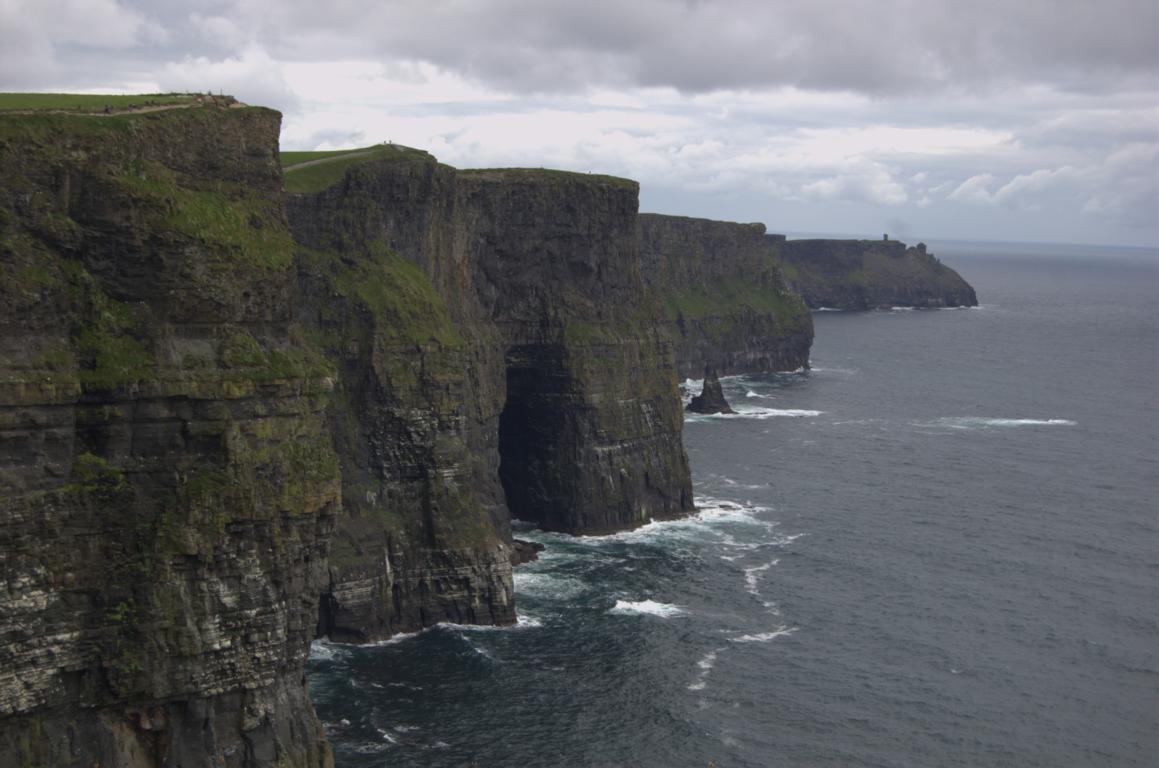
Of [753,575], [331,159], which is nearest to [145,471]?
[331,159]

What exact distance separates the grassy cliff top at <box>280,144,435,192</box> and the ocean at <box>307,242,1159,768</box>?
33.7 meters

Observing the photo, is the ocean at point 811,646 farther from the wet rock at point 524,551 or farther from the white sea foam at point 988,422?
the white sea foam at point 988,422

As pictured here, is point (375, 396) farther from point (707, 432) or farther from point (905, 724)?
point (707, 432)

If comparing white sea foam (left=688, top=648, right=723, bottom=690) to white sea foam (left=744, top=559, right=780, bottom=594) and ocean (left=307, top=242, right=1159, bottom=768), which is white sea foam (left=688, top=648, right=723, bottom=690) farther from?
white sea foam (left=744, top=559, right=780, bottom=594)

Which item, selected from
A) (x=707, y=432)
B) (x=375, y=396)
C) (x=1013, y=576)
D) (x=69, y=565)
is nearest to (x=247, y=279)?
(x=69, y=565)

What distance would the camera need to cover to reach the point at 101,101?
7781 cm

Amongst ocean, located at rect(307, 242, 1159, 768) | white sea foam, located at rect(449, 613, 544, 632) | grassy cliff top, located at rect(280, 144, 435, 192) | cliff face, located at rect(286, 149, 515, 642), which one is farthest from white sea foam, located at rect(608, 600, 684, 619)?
grassy cliff top, located at rect(280, 144, 435, 192)

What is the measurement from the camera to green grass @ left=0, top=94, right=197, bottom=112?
2869 inches

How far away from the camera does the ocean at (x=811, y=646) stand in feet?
270

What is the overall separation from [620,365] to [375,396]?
36887 millimetres

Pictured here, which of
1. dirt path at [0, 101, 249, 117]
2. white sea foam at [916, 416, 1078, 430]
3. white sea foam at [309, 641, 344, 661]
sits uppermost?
dirt path at [0, 101, 249, 117]

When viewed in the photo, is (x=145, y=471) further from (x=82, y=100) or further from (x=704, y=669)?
(x=704, y=669)

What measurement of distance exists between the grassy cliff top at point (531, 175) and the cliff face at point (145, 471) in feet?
188

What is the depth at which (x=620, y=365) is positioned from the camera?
430 feet
